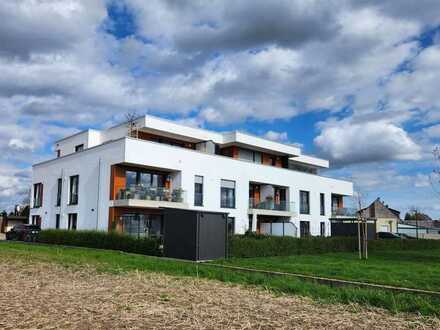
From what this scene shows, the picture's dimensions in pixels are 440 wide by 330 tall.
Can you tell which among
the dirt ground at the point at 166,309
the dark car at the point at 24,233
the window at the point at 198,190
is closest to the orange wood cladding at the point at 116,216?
the window at the point at 198,190

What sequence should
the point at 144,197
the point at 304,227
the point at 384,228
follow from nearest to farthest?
the point at 144,197 → the point at 304,227 → the point at 384,228

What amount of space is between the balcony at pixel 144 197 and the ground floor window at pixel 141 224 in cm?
173

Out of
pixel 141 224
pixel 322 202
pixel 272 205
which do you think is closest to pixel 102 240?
pixel 141 224

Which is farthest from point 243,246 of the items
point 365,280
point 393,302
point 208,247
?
point 393,302

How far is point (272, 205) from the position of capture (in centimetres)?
4091

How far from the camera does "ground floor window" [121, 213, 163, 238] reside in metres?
31.3

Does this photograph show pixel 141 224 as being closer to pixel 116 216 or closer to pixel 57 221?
pixel 116 216

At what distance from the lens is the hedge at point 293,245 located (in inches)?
808

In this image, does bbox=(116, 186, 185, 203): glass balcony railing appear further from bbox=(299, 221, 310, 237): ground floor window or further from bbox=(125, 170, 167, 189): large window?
bbox=(299, 221, 310, 237): ground floor window

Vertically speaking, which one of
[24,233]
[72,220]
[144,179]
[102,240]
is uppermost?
[144,179]

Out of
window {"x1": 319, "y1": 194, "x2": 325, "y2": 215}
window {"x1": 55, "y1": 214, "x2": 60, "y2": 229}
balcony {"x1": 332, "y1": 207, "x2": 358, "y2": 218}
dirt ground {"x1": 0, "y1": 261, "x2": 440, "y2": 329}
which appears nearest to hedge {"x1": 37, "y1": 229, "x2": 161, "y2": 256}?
window {"x1": 55, "y1": 214, "x2": 60, "y2": 229}

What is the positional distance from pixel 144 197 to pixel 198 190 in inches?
234

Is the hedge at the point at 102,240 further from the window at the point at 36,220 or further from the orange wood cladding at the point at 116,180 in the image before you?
the window at the point at 36,220

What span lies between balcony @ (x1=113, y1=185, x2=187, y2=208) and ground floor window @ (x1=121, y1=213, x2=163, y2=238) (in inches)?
68.0
